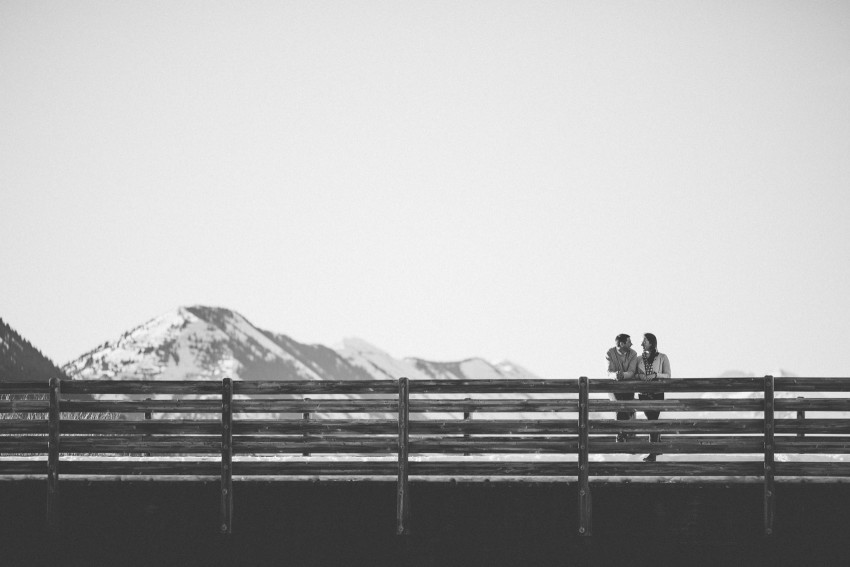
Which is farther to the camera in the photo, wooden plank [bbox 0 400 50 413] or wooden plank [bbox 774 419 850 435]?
wooden plank [bbox 0 400 50 413]

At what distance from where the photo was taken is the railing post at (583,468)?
550 inches

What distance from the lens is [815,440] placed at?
14.2m

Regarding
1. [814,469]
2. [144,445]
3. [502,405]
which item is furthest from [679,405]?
[144,445]

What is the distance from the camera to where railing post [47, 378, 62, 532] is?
47.6 ft

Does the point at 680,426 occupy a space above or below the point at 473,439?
above

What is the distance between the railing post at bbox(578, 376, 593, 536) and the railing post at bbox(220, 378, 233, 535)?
16.0 feet

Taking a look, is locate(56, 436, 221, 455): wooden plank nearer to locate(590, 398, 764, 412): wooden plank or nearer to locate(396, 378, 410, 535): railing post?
locate(396, 378, 410, 535): railing post

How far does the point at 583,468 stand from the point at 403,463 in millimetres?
2490

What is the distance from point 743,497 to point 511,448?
11.0 ft

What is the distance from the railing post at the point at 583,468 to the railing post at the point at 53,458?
24.4 feet

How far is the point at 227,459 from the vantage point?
1436cm

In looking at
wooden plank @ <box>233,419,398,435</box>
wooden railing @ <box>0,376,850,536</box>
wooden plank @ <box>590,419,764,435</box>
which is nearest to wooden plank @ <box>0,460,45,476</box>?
wooden railing @ <box>0,376,850,536</box>

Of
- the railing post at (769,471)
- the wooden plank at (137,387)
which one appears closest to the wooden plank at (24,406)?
the wooden plank at (137,387)

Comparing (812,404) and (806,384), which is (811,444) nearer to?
(812,404)
